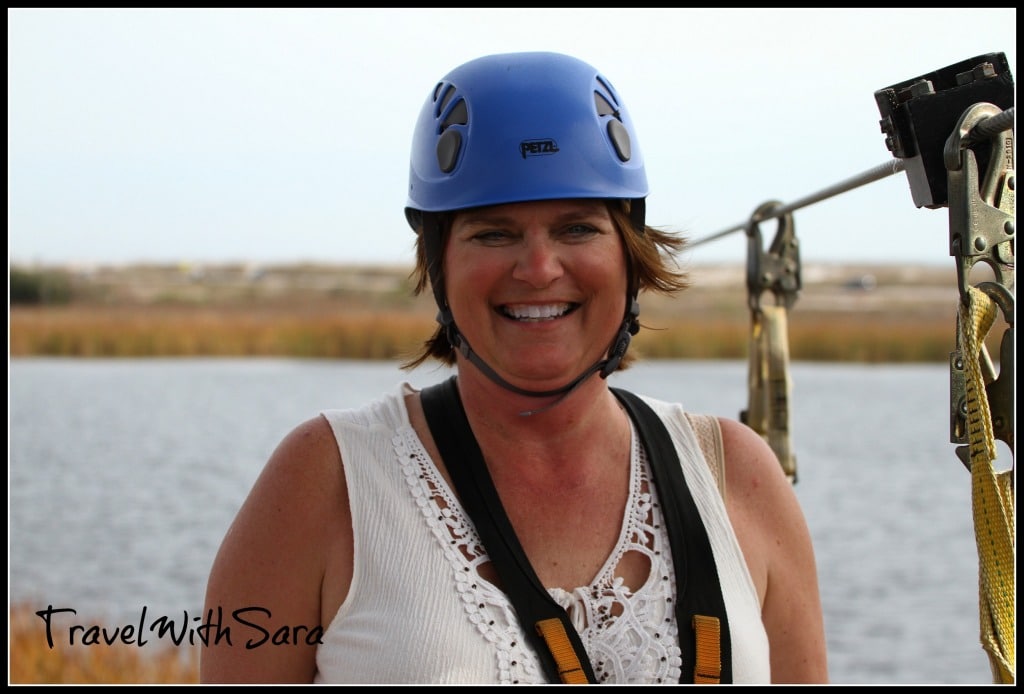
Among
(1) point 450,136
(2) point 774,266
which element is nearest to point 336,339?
(2) point 774,266

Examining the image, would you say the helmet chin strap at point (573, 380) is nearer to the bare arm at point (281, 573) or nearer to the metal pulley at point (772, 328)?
the bare arm at point (281, 573)

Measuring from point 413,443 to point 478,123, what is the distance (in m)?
0.64

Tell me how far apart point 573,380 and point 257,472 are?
552 inches

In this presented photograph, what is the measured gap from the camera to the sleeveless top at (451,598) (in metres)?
1.97

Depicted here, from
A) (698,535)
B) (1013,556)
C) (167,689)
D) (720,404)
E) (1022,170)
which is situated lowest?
(720,404)

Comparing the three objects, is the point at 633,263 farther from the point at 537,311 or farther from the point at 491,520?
the point at 491,520

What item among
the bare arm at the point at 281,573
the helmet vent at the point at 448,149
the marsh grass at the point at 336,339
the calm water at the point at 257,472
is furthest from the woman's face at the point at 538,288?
the marsh grass at the point at 336,339

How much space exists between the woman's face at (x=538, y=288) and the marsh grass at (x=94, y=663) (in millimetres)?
5334

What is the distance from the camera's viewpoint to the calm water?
35.6 feet

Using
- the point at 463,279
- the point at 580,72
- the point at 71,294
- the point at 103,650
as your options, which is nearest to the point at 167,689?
the point at 463,279

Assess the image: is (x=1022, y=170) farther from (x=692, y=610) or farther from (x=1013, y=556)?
(x=692, y=610)

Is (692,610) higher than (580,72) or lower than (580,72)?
lower

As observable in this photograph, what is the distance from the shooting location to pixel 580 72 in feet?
7.63

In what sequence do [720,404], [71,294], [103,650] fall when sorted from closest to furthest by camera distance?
[103,650] < [720,404] < [71,294]
